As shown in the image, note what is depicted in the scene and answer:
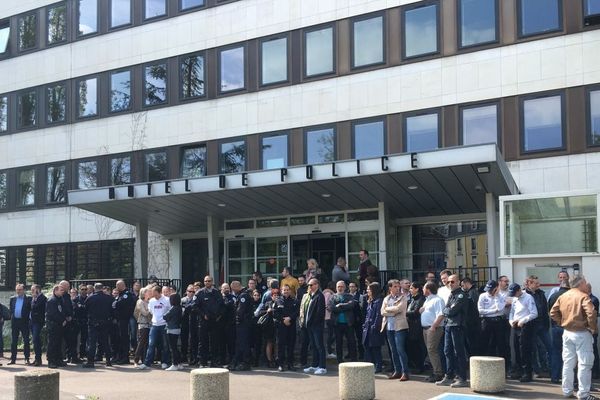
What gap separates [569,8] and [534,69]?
1623 mm

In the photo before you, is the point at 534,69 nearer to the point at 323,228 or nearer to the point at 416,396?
the point at 323,228

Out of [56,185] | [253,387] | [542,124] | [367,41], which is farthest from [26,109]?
[542,124]

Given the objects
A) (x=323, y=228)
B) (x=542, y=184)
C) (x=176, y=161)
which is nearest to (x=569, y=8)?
(x=542, y=184)

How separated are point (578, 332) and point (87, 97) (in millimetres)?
19456

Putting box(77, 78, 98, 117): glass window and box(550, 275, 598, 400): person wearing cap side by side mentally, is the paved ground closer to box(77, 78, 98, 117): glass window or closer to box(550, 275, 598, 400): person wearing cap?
box(550, 275, 598, 400): person wearing cap

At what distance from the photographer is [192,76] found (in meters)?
22.4

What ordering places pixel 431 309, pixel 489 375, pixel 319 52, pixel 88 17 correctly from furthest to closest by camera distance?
pixel 88 17 → pixel 319 52 → pixel 431 309 → pixel 489 375

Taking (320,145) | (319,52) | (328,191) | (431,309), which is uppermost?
(319,52)

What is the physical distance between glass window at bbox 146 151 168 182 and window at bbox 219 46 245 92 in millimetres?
3127

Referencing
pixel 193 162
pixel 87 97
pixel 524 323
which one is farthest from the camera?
pixel 87 97

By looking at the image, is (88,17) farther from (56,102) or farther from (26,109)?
(26,109)

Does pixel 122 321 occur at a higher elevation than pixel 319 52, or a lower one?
lower

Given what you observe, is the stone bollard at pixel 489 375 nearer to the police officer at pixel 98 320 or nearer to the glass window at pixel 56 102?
the police officer at pixel 98 320

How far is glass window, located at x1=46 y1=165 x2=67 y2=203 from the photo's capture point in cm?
2528
